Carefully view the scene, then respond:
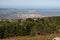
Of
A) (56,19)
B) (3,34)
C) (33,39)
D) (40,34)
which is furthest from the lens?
(56,19)

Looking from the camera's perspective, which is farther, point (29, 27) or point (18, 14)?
point (18, 14)

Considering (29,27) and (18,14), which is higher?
(18,14)

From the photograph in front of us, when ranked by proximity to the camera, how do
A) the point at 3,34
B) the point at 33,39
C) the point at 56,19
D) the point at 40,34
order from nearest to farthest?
the point at 33,39 < the point at 3,34 < the point at 40,34 < the point at 56,19

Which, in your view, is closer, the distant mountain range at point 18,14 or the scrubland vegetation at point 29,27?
the scrubland vegetation at point 29,27

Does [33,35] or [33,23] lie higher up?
[33,23]

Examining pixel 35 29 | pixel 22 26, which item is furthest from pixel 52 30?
pixel 22 26

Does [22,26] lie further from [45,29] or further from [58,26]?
[58,26]

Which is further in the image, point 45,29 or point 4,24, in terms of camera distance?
point 45,29

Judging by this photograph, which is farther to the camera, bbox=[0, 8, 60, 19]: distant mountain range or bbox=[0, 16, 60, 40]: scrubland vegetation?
bbox=[0, 8, 60, 19]: distant mountain range
